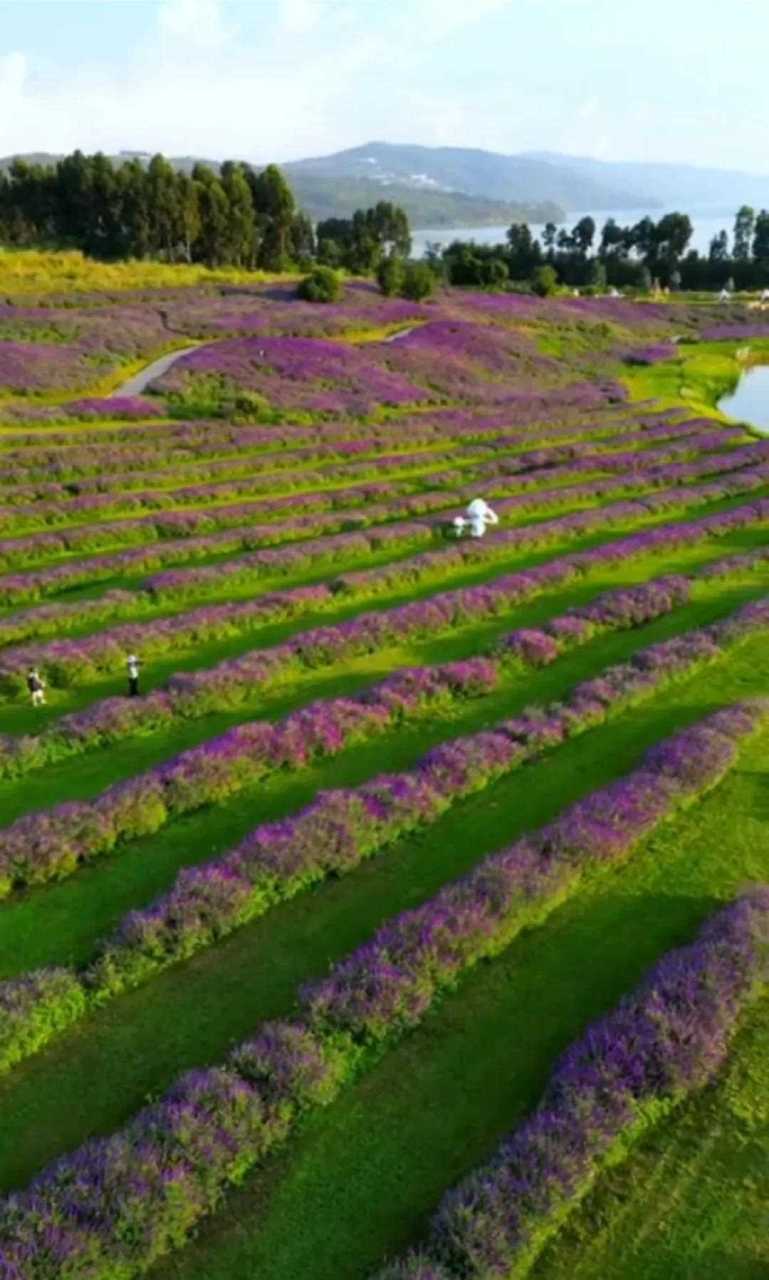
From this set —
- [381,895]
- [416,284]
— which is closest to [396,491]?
[381,895]

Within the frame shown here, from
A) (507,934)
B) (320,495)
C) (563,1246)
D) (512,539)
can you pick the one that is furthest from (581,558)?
(563,1246)

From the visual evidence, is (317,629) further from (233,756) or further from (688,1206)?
(688,1206)

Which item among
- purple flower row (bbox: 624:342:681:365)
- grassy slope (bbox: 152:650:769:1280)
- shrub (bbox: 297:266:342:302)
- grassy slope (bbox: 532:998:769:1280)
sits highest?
shrub (bbox: 297:266:342:302)

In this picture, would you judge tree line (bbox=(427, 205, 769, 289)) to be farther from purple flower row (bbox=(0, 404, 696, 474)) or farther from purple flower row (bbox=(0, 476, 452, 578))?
purple flower row (bbox=(0, 476, 452, 578))

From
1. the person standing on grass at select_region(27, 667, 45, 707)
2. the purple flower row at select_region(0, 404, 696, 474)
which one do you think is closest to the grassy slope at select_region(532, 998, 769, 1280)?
the person standing on grass at select_region(27, 667, 45, 707)

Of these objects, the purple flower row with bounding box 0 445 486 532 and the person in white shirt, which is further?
the purple flower row with bounding box 0 445 486 532

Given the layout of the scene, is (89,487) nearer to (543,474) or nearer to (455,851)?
(543,474)
